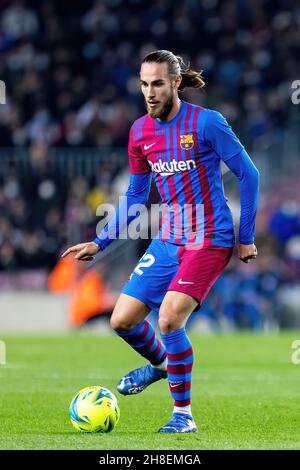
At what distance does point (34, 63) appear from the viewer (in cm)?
2231

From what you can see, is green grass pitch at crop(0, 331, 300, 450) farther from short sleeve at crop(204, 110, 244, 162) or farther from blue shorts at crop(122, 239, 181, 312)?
short sleeve at crop(204, 110, 244, 162)

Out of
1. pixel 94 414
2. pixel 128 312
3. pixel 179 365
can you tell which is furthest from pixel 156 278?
pixel 94 414

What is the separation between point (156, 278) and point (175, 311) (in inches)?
20.8

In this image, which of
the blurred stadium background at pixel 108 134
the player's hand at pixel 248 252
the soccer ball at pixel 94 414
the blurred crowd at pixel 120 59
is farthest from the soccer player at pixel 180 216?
the blurred crowd at pixel 120 59

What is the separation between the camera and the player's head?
740cm

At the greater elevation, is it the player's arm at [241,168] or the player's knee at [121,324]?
the player's arm at [241,168]

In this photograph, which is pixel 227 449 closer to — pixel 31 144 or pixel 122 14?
pixel 31 144

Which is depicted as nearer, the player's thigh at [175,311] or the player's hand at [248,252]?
the player's thigh at [175,311]

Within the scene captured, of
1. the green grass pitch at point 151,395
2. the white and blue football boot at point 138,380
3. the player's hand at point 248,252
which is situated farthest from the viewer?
the white and blue football boot at point 138,380

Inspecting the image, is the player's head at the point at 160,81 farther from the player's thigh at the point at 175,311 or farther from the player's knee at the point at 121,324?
the player's knee at the point at 121,324

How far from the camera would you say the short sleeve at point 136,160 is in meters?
7.82

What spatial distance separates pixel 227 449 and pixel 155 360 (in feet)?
6.06

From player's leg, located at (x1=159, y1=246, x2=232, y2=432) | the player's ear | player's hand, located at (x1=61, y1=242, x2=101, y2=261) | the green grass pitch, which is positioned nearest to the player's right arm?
player's hand, located at (x1=61, y1=242, x2=101, y2=261)

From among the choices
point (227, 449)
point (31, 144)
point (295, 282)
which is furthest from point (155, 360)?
point (31, 144)
